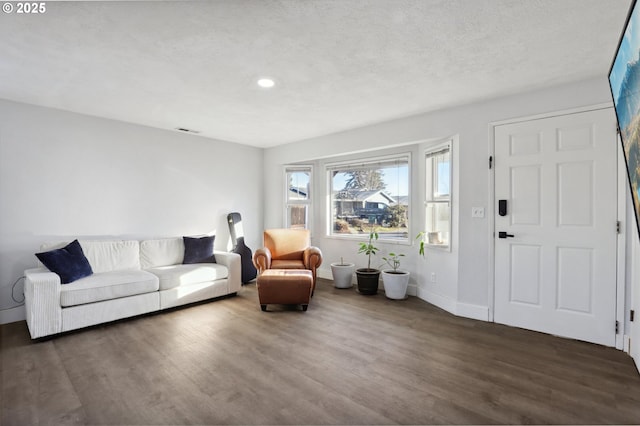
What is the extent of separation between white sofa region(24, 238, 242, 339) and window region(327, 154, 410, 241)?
203 cm

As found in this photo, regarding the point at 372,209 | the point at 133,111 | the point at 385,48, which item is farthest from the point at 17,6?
Answer: the point at 372,209

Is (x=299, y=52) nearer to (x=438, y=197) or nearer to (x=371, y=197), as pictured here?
(x=438, y=197)

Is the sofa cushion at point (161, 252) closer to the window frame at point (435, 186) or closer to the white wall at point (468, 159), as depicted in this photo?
the white wall at point (468, 159)

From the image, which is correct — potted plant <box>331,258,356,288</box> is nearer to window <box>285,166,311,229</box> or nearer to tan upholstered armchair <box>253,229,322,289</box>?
tan upholstered armchair <box>253,229,322,289</box>

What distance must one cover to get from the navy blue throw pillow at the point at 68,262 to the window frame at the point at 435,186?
413cm

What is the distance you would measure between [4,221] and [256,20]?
353 cm

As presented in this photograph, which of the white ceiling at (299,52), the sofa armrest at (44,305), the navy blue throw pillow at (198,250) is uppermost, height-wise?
the white ceiling at (299,52)

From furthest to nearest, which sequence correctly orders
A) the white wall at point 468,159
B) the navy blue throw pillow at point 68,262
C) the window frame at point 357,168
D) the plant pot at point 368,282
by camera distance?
the window frame at point 357,168
the plant pot at point 368,282
the navy blue throw pillow at point 68,262
the white wall at point 468,159

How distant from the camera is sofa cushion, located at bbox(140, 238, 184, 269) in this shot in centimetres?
411

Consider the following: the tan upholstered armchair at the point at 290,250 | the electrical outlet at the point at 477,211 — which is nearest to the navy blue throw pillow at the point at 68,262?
the tan upholstered armchair at the point at 290,250

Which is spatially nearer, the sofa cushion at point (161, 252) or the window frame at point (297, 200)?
the sofa cushion at point (161, 252)

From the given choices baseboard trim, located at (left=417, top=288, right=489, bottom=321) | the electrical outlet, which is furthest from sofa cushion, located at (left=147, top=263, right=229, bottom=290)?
the electrical outlet

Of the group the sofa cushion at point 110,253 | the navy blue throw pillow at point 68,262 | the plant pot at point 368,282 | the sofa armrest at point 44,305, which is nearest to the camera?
the sofa armrest at point 44,305

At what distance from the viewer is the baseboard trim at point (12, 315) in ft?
10.8
